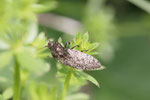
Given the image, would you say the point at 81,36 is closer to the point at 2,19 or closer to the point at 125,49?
the point at 2,19

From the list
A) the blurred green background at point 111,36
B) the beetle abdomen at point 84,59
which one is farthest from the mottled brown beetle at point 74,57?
the blurred green background at point 111,36

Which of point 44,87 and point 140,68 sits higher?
point 140,68

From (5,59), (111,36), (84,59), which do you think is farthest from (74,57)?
(111,36)

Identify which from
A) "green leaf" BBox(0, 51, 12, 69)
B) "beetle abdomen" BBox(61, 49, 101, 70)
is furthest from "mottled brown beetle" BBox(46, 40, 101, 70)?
"green leaf" BBox(0, 51, 12, 69)

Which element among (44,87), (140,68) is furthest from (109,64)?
(44,87)

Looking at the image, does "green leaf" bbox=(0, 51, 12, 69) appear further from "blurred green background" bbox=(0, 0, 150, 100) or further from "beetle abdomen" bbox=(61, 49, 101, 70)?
"blurred green background" bbox=(0, 0, 150, 100)

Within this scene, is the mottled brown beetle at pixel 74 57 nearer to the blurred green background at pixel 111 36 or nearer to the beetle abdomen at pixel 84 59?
the beetle abdomen at pixel 84 59

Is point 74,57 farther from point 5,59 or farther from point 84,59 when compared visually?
point 5,59

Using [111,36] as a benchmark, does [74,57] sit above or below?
below
